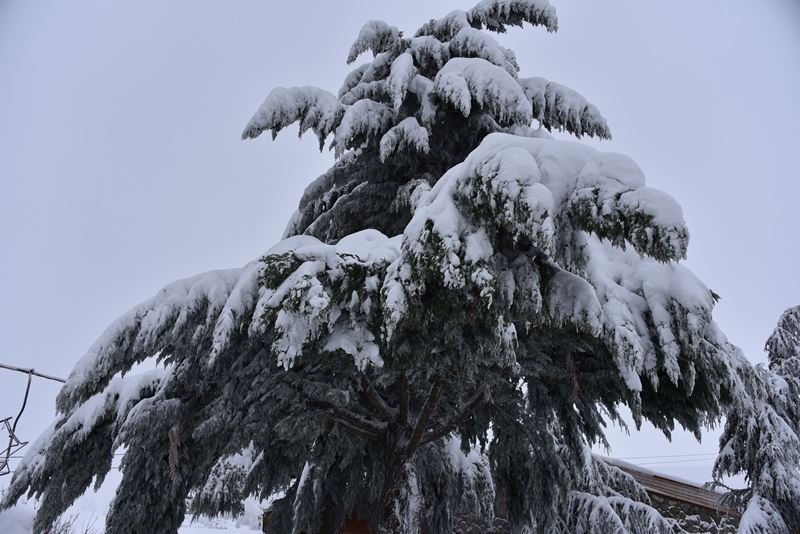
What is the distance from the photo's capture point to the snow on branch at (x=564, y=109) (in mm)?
4988

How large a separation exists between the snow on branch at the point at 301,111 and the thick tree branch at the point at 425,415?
2526 mm

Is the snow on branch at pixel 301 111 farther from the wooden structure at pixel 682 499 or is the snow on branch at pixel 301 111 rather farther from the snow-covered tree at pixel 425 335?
the wooden structure at pixel 682 499

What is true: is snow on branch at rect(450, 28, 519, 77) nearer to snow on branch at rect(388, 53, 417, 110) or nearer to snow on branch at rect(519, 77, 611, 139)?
snow on branch at rect(519, 77, 611, 139)

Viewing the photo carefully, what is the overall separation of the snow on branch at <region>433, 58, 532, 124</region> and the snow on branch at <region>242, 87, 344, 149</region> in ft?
3.31

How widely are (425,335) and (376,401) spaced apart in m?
1.46

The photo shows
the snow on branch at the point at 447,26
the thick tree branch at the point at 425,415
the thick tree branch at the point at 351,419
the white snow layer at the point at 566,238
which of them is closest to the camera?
the white snow layer at the point at 566,238

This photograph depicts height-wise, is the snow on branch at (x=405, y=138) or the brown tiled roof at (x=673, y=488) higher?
the snow on branch at (x=405, y=138)

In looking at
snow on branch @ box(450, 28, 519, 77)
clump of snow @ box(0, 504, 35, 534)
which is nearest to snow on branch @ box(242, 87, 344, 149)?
snow on branch @ box(450, 28, 519, 77)

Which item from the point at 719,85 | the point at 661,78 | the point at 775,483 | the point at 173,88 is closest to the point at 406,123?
the point at 775,483

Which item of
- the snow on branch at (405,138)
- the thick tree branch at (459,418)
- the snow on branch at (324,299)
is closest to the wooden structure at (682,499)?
the thick tree branch at (459,418)

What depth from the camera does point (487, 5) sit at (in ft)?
17.3

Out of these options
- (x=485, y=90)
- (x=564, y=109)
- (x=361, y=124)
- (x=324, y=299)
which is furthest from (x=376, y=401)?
(x=564, y=109)

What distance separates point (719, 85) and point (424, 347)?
54.5m

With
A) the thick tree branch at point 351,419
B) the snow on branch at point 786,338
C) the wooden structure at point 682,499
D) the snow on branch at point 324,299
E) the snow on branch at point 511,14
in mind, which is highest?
the snow on branch at point 511,14
